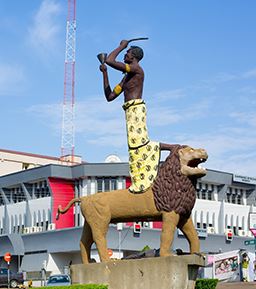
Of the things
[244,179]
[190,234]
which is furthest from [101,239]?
[244,179]

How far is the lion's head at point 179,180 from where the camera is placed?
48.6 feet

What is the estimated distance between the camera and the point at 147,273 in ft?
48.0

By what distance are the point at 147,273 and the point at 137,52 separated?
17.3 ft

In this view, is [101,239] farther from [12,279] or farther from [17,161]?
[17,161]

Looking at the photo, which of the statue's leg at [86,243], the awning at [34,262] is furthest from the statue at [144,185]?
the awning at [34,262]

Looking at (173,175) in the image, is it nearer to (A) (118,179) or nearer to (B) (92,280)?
(B) (92,280)

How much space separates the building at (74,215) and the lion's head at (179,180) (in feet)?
118

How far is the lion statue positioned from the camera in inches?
582

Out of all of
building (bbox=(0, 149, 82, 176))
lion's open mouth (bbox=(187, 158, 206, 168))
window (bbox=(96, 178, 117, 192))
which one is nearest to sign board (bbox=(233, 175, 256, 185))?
window (bbox=(96, 178, 117, 192))

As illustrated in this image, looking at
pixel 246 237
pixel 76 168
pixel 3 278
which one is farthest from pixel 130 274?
pixel 246 237

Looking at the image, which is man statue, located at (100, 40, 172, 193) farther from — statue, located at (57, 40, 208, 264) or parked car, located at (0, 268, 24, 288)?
parked car, located at (0, 268, 24, 288)

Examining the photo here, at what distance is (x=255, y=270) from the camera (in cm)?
3491

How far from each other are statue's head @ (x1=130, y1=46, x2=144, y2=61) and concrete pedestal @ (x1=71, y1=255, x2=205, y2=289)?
4882 mm

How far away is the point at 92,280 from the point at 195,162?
3693 millimetres
